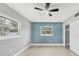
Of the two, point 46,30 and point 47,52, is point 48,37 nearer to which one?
point 46,30

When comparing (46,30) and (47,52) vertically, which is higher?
(46,30)

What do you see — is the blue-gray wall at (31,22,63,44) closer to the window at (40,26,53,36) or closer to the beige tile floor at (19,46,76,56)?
the window at (40,26,53,36)

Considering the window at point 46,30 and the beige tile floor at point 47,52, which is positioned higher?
the window at point 46,30

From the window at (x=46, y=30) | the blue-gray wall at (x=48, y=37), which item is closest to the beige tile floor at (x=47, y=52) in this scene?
the blue-gray wall at (x=48, y=37)

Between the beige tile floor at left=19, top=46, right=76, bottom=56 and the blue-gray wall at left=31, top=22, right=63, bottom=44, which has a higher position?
the blue-gray wall at left=31, top=22, right=63, bottom=44

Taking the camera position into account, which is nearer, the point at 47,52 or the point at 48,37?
the point at 47,52

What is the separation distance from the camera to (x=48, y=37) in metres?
11.2

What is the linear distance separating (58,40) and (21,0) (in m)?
10.4

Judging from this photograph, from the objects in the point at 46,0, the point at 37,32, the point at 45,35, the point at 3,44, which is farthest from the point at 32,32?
the point at 46,0

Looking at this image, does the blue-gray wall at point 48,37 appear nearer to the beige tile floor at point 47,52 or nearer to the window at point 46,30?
the window at point 46,30

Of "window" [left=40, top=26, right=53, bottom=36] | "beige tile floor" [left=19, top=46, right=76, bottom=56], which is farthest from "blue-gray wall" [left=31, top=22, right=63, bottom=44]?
"beige tile floor" [left=19, top=46, right=76, bottom=56]

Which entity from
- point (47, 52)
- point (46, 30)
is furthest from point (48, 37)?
point (47, 52)

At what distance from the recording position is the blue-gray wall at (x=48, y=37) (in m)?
11.1

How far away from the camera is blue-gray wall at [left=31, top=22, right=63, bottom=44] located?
11.1 meters
